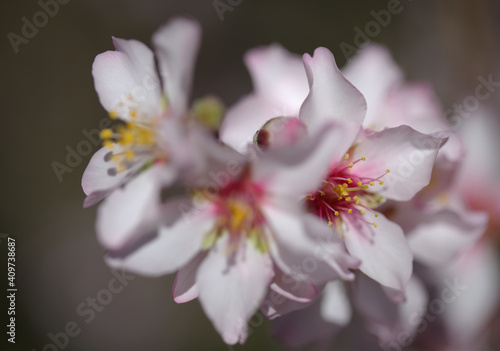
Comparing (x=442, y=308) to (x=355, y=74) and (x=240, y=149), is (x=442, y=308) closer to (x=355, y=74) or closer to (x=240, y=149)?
(x=355, y=74)

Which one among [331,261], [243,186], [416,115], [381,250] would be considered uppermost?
[243,186]

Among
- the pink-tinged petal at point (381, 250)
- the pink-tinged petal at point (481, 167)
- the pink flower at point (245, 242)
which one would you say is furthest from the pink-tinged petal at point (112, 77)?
the pink-tinged petal at point (481, 167)

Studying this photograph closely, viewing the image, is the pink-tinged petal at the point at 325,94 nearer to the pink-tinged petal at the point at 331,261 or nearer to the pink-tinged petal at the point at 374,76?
the pink-tinged petal at the point at 331,261

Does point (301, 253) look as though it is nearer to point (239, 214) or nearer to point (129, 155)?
point (239, 214)

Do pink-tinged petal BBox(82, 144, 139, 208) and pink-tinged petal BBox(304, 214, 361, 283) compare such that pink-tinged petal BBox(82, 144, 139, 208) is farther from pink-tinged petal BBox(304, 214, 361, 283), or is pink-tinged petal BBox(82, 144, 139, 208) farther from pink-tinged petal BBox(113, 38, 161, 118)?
pink-tinged petal BBox(304, 214, 361, 283)

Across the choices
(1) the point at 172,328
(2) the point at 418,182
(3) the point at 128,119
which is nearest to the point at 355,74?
(2) the point at 418,182

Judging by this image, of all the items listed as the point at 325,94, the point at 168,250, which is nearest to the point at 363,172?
the point at 325,94
